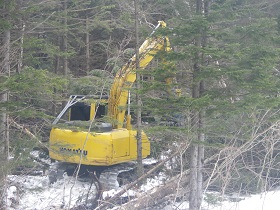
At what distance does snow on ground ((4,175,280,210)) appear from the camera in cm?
770

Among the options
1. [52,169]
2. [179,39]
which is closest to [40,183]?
[52,169]

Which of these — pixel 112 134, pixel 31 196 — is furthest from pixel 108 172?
pixel 31 196

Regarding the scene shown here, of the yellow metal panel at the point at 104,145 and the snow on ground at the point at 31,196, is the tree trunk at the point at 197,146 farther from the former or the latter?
the yellow metal panel at the point at 104,145

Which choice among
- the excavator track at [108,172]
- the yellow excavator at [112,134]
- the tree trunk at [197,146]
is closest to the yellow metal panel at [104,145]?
the yellow excavator at [112,134]

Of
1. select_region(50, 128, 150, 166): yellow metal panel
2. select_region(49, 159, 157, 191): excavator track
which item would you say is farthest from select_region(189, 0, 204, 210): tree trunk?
select_region(49, 159, 157, 191): excavator track

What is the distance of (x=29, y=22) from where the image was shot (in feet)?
35.9

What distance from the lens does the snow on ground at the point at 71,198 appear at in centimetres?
770

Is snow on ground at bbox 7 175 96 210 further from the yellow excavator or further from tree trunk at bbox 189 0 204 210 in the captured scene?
tree trunk at bbox 189 0 204 210

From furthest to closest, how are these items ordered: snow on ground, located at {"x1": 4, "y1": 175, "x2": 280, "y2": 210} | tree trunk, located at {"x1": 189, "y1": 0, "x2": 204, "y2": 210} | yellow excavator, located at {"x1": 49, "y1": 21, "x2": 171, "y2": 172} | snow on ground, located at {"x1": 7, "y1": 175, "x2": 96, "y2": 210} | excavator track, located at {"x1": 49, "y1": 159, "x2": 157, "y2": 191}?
1. excavator track, located at {"x1": 49, "y1": 159, "x2": 157, "y2": 191}
2. yellow excavator, located at {"x1": 49, "y1": 21, "x2": 171, "y2": 172}
3. snow on ground, located at {"x1": 7, "y1": 175, "x2": 96, "y2": 210}
4. tree trunk, located at {"x1": 189, "y1": 0, "x2": 204, "y2": 210}
5. snow on ground, located at {"x1": 4, "y1": 175, "x2": 280, "y2": 210}

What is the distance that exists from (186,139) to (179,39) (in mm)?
1711

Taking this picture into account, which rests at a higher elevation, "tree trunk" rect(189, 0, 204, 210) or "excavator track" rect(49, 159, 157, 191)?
"tree trunk" rect(189, 0, 204, 210)

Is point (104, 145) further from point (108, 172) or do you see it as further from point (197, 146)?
point (197, 146)

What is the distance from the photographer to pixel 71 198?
8.25 m

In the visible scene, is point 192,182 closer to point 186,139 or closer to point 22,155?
point 186,139
